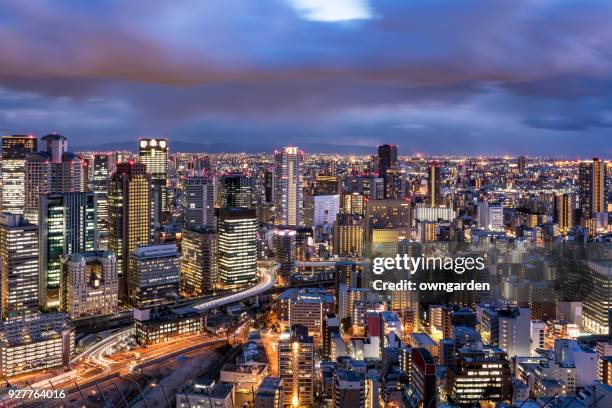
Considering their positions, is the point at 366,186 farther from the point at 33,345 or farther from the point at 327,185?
the point at 33,345

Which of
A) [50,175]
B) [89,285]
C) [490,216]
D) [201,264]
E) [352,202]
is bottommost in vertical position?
[89,285]

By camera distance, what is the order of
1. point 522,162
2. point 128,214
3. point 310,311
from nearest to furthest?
1. point 310,311
2. point 128,214
3. point 522,162

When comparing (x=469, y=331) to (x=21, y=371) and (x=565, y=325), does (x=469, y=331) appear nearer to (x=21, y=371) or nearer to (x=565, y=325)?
(x=565, y=325)

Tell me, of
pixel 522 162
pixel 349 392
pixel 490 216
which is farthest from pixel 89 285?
pixel 522 162

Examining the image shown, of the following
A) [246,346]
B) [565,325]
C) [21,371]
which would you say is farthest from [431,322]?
[21,371]

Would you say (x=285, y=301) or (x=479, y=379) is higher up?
(x=285, y=301)

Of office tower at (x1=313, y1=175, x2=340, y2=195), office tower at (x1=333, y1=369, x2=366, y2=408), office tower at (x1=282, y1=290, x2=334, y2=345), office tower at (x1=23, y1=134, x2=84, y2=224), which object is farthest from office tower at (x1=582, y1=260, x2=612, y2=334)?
office tower at (x1=313, y1=175, x2=340, y2=195)

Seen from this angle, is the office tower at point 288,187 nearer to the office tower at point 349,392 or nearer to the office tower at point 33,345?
the office tower at point 33,345
